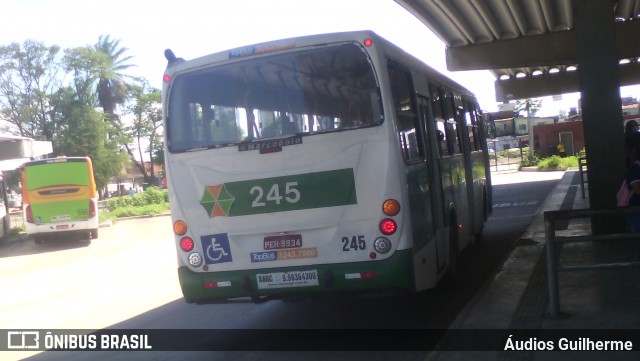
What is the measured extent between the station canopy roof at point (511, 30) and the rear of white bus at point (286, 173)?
8.77 meters

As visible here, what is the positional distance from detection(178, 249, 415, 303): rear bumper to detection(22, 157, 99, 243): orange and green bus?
19275 millimetres

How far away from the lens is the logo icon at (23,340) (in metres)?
9.88

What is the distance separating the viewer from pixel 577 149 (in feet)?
203

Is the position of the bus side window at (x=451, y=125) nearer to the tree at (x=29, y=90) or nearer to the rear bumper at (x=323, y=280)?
the rear bumper at (x=323, y=280)

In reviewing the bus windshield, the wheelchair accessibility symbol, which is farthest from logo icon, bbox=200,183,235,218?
the bus windshield

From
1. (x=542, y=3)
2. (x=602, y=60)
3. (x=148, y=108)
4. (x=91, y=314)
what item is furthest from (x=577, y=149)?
(x=91, y=314)

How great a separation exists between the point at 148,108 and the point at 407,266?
224 feet

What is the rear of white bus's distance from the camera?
7.41 m

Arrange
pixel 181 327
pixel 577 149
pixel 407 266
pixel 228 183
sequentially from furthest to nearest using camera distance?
pixel 577 149
pixel 181 327
pixel 228 183
pixel 407 266

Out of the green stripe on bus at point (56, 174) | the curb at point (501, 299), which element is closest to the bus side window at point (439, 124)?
the curb at point (501, 299)

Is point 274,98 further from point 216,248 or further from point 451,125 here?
point 451,125

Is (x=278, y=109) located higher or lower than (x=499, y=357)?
higher

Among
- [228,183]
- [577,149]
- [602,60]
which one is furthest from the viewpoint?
[577,149]

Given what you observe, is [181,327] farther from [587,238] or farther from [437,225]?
[587,238]
